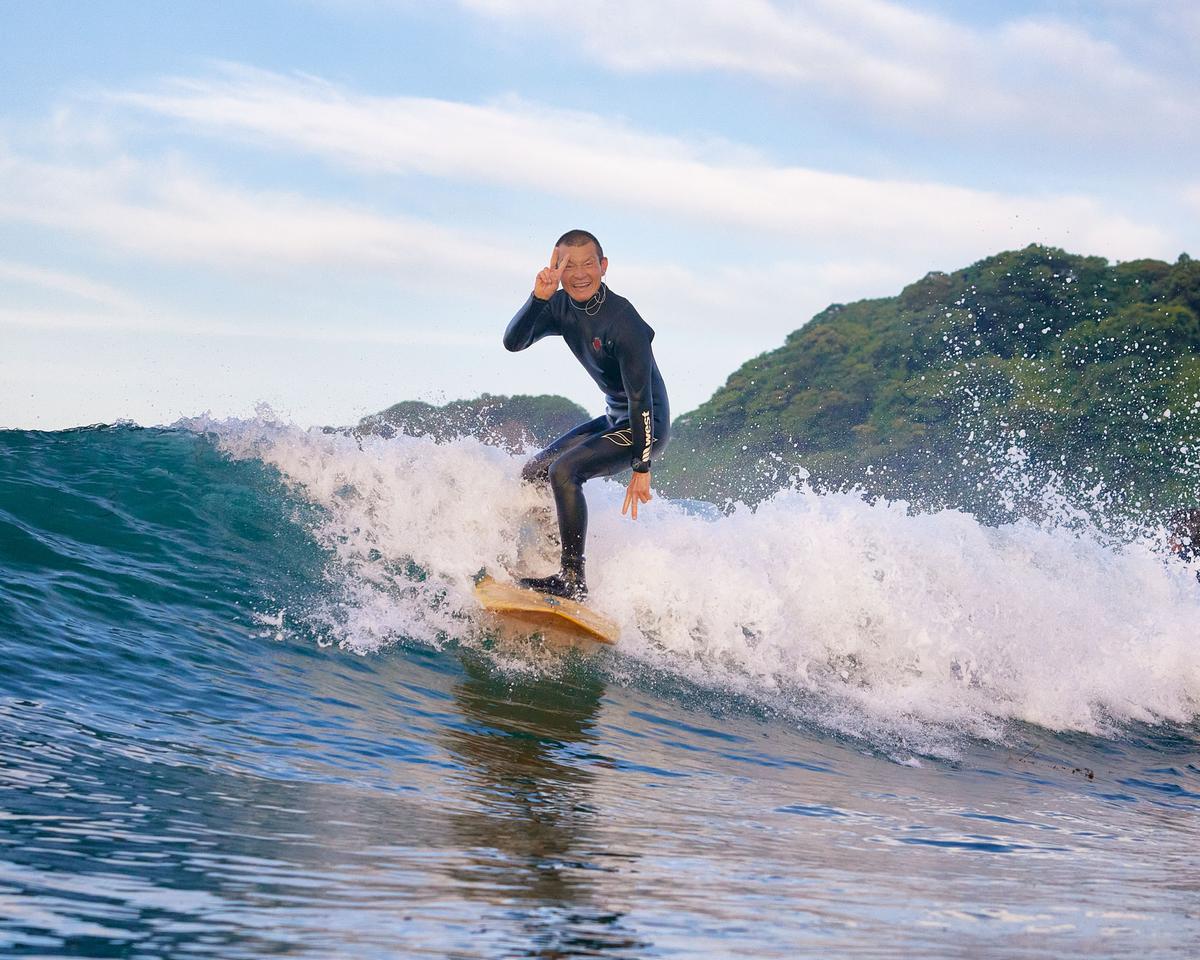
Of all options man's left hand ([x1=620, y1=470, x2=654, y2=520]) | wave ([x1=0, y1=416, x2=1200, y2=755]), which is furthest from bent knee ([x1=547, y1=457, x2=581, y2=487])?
wave ([x1=0, y1=416, x2=1200, y2=755])

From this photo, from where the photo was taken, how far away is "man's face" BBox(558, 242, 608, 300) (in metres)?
7.40

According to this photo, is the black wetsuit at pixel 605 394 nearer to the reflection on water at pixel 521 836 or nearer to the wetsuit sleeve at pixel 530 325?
the wetsuit sleeve at pixel 530 325

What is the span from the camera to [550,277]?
7.41m

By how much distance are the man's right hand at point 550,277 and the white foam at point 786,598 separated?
1475 mm

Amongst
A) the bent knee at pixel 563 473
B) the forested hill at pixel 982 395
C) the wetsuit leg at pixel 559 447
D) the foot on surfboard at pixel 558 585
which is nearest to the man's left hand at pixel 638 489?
the bent knee at pixel 563 473

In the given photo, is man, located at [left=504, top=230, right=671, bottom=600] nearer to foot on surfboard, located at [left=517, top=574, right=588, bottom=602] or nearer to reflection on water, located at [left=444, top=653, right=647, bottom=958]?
foot on surfboard, located at [left=517, top=574, right=588, bottom=602]

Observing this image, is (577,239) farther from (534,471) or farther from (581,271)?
(534,471)

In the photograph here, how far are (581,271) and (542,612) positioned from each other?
6.89ft

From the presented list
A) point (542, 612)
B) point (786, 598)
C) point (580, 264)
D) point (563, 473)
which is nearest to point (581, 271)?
point (580, 264)

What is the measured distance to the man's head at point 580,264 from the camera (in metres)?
7.40

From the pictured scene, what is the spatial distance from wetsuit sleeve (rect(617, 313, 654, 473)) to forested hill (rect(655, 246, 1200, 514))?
35584mm

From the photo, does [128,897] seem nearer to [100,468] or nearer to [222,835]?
[222,835]

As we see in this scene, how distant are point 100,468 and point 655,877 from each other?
25.1 ft

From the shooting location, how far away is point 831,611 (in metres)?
9.33
